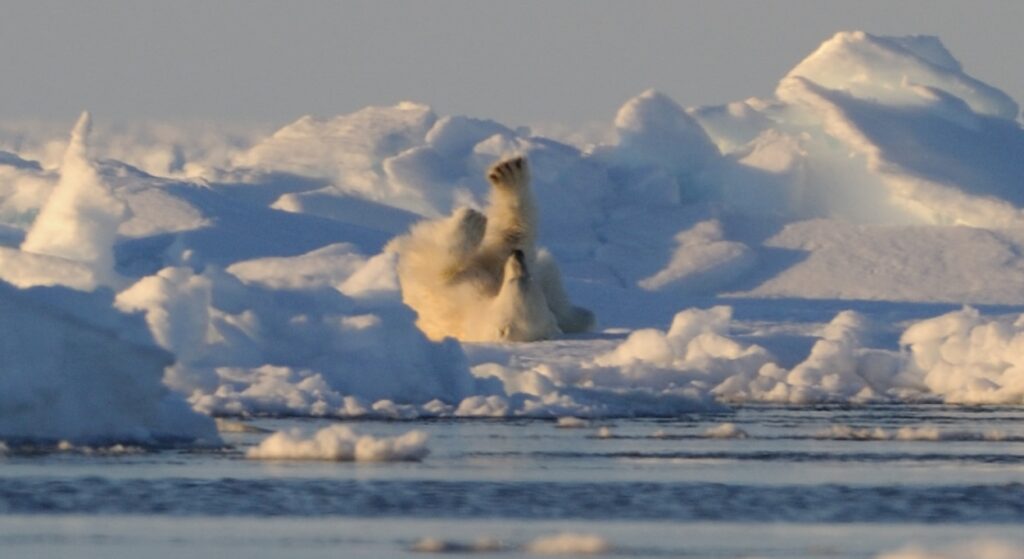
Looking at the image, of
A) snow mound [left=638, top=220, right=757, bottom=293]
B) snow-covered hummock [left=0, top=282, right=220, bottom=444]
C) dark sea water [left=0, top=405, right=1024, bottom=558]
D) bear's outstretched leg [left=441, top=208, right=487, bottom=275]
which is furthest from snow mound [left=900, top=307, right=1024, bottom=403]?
snow mound [left=638, top=220, right=757, bottom=293]

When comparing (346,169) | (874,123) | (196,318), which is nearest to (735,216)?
(874,123)

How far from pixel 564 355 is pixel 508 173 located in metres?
2.67

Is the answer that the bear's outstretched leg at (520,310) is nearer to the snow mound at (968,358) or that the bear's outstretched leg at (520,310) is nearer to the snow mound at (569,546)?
the snow mound at (968,358)

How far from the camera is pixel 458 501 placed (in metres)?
9.63

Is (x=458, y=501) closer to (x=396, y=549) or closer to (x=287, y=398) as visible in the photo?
(x=396, y=549)

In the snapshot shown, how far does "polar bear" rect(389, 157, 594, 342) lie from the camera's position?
2123 cm

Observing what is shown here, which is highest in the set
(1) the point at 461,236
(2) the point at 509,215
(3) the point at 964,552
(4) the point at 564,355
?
(2) the point at 509,215

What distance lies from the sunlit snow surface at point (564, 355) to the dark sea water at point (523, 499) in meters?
0.03

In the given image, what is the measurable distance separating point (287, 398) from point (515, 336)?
5.51 m


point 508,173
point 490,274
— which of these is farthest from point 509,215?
point 490,274

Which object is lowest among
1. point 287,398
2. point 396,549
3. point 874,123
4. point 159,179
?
point 396,549

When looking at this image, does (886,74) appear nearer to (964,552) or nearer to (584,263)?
(584,263)

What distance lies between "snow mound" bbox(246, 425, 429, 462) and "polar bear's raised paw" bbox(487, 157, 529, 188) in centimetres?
1090

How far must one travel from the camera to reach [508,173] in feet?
73.5
